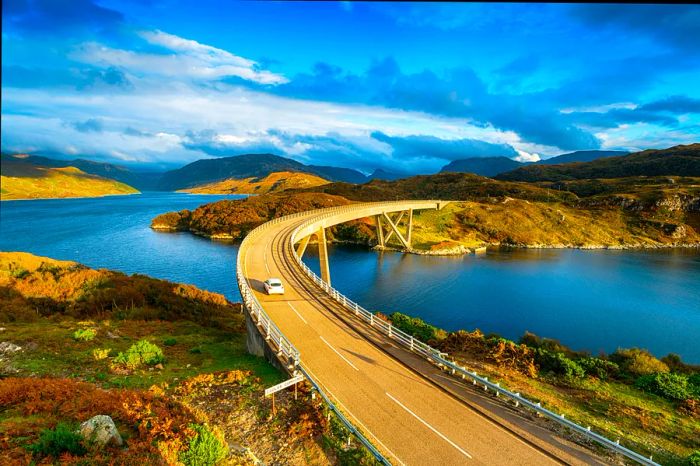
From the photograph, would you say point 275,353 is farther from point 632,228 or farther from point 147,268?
point 632,228

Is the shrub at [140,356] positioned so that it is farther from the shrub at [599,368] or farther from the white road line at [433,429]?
the shrub at [599,368]

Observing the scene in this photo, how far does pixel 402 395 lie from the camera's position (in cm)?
1770

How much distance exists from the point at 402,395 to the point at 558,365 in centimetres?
1426

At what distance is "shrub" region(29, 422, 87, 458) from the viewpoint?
1085 centimetres

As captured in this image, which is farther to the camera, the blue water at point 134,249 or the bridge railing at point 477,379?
the blue water at point 134,249

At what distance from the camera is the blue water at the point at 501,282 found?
4572 cm

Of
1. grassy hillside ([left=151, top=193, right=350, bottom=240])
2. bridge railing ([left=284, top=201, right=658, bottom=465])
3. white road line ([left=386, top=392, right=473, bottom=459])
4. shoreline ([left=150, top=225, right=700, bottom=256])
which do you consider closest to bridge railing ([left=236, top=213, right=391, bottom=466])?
white road line ([left=386, top=392, right=473, bottom=459])

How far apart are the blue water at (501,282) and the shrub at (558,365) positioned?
56.7 ft

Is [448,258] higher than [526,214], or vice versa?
[526,214]

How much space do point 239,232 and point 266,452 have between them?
350 ft

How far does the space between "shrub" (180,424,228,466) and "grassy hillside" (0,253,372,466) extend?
0.14 feet

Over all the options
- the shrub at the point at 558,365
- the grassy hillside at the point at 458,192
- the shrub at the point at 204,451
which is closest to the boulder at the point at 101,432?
the shrub at the point at 204,451

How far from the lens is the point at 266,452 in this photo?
14008 mm

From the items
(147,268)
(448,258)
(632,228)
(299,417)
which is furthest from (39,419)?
(632,228)
